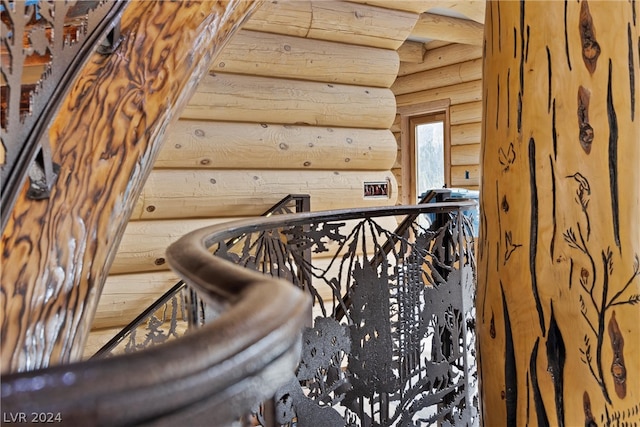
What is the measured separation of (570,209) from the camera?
1.46m

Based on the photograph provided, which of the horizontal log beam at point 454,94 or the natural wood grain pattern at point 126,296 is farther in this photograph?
the horizontal log beam at point 454,94

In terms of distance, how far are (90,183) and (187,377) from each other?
45.0 inches

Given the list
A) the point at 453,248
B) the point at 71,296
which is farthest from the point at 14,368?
the point at 453,248

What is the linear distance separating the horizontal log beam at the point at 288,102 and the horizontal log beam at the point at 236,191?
43 cm

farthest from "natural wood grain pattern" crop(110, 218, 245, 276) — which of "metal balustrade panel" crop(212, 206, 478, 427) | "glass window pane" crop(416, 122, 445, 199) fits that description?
"glass window pane" crop(416, 122, 445, 199)

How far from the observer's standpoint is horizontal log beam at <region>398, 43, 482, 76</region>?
8172mm

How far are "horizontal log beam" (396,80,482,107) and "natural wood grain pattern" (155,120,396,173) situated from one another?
3.17m

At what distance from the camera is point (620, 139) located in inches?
55.6

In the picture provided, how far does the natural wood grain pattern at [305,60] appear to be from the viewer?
4.69m

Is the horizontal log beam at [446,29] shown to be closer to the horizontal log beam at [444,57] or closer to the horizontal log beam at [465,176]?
the horizontal log beam at [444,57]

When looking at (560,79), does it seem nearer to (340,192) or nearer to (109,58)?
(109,58)

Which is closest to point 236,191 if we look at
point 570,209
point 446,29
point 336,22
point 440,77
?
point 336,22

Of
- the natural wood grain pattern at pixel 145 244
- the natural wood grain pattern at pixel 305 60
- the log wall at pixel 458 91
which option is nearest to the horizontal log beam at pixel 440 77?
the log wall at pixel 458 91

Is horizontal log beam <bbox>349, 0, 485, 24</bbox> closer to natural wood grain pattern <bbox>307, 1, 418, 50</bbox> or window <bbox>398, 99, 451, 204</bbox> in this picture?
natural wood grain pattern <bbox>307, 1, 418, 50</bbox>
